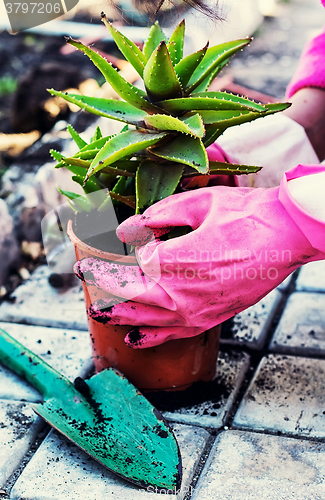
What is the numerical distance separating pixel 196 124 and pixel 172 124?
0.05m

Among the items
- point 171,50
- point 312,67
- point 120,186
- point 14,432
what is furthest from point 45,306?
point 312,67

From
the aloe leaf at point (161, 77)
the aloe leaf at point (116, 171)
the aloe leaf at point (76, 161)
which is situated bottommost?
the aloe leaf at point (116, 171)

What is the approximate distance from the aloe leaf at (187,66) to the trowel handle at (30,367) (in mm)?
837

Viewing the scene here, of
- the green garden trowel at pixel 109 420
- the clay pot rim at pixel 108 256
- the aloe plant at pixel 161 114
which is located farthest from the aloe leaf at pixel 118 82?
the green garden trowel at pixel 109 420

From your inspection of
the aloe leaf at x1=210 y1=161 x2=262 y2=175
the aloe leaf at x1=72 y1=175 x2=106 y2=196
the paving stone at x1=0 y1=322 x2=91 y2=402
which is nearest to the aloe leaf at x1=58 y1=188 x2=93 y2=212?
the aloe leaf at x1=72 y1=175 x2=106 y2=196

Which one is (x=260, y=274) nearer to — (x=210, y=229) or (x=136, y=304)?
(x=210, y=229)

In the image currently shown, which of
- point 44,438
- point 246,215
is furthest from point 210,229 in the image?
point 44,438

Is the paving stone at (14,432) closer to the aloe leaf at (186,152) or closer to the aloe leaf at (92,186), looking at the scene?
the aloe leaf at (92,186)

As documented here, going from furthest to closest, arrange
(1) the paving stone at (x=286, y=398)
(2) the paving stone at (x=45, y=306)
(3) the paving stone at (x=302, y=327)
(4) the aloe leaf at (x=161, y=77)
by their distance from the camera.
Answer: (2) the paving stone at (x=45, y=306)
(3) the paving stone at (x=302, y=327)
(1) the paving stone at (x=286, y=398)
(4) the aloe leaf at (x=161, y=77)

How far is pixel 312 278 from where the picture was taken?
1.88m

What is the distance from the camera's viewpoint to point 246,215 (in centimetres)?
110

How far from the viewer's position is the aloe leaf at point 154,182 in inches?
45.3

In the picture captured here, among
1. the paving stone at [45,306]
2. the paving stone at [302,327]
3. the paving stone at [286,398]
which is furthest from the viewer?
the paving stone at [45,306]
